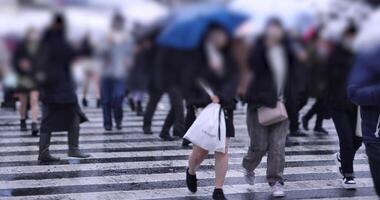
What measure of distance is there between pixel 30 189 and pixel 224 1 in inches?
190

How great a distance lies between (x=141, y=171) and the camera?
7.61 meters

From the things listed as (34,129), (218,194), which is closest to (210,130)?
(218,194)

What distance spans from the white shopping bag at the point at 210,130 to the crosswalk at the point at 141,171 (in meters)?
0.72

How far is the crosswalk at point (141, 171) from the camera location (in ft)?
21.5

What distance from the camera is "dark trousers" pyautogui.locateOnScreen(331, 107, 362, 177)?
6.21 meters

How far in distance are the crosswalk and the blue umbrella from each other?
4114mm

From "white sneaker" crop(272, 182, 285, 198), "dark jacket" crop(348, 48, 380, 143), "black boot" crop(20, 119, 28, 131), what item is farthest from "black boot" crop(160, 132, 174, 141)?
"dark jacket" crop(348, 48, 380, 143)

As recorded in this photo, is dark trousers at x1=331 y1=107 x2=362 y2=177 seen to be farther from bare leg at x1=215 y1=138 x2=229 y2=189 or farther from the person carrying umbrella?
the person carrying umbrella

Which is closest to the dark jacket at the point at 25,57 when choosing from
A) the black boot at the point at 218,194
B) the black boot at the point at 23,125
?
the black boot at the point at 218,194

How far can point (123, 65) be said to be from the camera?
2.47 metres

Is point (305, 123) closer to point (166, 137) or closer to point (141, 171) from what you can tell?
point (166, 137)

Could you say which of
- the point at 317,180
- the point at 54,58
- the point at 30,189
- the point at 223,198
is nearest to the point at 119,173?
the point at 30,189

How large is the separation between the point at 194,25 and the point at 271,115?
360 cm

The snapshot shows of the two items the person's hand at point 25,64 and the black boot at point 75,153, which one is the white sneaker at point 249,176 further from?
the person's hand at point 25,64
